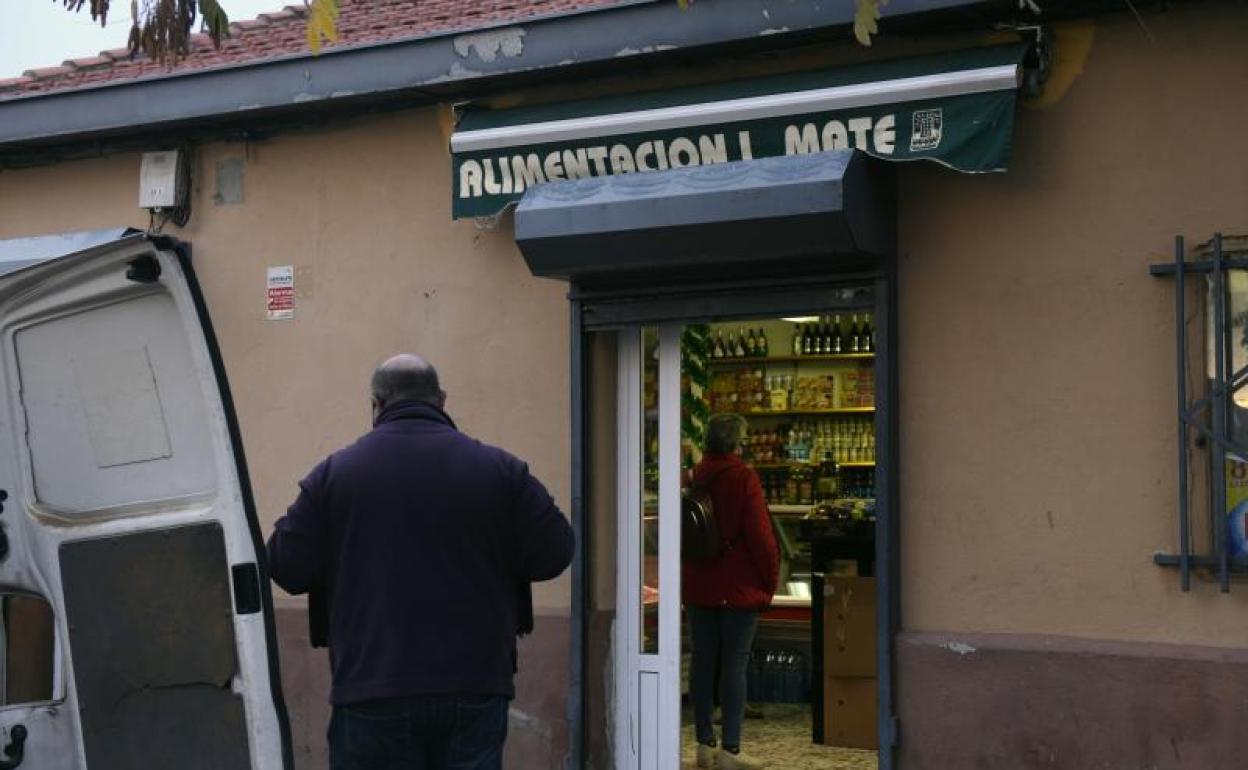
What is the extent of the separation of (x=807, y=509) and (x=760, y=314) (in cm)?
419

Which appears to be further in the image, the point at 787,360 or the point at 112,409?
the point at 787,360

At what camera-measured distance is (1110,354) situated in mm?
6582

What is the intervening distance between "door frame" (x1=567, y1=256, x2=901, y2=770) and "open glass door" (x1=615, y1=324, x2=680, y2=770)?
7.2 inches

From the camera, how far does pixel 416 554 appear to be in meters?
4.62

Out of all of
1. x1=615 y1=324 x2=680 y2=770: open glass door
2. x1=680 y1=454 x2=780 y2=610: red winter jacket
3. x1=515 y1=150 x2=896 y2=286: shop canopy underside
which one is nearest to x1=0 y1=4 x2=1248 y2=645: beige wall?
x1=615 y1=324 x2=680 y2=770: open glass door

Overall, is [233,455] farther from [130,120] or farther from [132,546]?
[130,120]

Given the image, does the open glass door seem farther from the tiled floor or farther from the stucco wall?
the tiled floor

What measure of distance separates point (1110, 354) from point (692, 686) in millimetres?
3157

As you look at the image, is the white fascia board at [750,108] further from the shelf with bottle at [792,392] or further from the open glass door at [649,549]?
the shelf with bottle at [792,392]

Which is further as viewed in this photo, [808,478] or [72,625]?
[808,478]

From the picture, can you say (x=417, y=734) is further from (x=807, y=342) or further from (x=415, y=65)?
(x=807, y=342)

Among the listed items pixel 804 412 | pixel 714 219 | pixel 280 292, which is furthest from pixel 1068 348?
pixel 804 412

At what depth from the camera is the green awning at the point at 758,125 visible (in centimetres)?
658

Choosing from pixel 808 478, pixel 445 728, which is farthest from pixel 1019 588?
pixel 808 478
